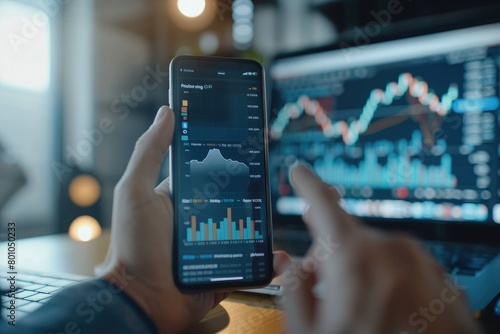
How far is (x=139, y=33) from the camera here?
627 millimetres

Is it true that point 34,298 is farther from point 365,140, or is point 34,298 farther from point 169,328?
point 365,140

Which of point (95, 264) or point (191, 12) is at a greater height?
point (191, 12)

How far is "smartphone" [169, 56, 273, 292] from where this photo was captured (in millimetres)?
325

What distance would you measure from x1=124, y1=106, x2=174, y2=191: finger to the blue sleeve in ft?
0.30

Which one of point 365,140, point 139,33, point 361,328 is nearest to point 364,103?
point 365,140

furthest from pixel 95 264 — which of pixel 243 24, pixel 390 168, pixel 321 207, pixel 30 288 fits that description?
pixel 243 24

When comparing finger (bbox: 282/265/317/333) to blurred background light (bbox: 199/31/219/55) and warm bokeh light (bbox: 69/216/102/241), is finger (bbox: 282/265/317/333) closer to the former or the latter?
warm bokeh light (bbox: 69/216/102/241)

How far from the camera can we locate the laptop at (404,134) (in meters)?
0.54

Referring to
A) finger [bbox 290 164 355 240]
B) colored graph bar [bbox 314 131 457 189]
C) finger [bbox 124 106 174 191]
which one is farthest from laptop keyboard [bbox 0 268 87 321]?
colored graph bar [bbox 314 131 457 189]

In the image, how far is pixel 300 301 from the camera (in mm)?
260

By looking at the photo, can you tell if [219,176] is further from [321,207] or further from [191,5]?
[191,5]

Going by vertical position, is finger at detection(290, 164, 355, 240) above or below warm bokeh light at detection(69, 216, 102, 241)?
above

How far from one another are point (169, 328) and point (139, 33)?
0.46 meters

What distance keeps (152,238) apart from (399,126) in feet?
1.37
